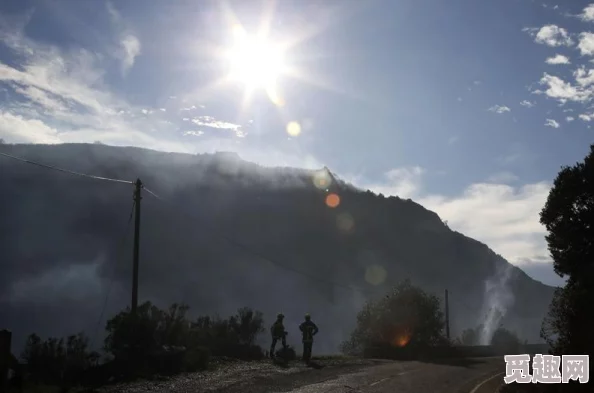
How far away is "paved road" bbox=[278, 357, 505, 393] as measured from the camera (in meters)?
15.0

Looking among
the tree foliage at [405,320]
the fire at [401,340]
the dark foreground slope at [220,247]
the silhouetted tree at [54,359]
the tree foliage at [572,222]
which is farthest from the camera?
the dark foreground slope at [220,247]

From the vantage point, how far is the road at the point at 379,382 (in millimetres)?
14609

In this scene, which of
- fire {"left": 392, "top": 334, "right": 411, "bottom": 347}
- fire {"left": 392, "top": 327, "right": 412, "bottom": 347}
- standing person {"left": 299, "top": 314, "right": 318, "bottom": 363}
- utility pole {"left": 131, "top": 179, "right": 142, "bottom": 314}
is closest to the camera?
utility pole {"left": 131, "top": 179, "right": 142, "bottom": 314}

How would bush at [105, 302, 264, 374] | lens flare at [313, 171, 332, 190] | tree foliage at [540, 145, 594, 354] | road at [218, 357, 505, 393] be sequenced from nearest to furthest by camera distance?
1. road at [218, 357, 505, 393]
2. bush at [105, 302, 264, 374]
3. tree foliage at [540, 145, 594, 354]
4. lens flare at [313, 171, 332, 190]

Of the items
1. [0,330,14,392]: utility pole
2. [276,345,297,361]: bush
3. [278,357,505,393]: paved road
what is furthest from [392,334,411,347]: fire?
[0,330,14,392]: utility pole

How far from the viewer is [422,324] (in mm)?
43781

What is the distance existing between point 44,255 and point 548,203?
95.4 metres

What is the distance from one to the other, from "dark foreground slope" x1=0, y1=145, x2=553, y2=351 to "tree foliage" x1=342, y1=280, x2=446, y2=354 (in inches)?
2364

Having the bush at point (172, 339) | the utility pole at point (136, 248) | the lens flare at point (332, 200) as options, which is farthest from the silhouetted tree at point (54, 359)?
the lens flare at point (332, 200)

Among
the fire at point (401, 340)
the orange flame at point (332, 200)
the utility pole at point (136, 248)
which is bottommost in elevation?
the fire at point (401, 340)

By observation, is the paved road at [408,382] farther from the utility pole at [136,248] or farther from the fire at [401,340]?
the fire at [401,340]

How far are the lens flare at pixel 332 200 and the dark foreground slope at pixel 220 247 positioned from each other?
1463mm

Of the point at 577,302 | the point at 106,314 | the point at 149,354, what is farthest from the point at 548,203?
the point at 106,314

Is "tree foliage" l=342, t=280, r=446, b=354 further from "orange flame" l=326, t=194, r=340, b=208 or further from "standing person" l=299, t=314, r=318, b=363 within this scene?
"orange flame" l=326, t=194, r=340, b=208
